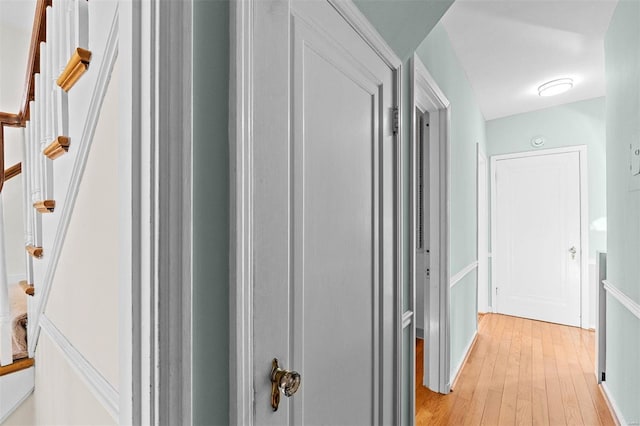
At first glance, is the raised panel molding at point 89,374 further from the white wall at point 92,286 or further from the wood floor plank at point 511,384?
the wood floor plank at point 511,384

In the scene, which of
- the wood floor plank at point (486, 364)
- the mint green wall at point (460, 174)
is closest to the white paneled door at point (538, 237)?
the wood floor plank at point (486, 364)

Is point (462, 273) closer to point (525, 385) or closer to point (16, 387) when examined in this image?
point (525, 385)

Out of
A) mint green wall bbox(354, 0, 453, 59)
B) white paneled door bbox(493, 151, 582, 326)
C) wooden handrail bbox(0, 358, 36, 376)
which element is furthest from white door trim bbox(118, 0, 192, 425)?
white paneled door bbox(493, 151, 582, 326)

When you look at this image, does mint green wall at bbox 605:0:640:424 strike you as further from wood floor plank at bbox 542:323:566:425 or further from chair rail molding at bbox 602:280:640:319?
wood floor plank at bbox 542:323:566:425

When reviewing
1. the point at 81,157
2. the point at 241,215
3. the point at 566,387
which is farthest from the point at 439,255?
the point at 81,157

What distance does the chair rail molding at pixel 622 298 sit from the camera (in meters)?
1.82

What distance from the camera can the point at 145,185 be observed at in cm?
53

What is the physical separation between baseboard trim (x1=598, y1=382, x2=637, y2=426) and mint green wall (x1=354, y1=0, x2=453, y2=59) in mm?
2418

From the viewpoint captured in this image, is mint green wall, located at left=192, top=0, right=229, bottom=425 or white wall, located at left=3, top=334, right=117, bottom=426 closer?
mint green wall, located at left=192, top=0, right=229, bottom=425

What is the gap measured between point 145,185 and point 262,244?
0.87 ft

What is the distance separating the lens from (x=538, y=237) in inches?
167

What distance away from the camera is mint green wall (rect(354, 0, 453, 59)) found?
127 centimetres

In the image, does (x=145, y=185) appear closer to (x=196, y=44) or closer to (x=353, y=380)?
(x=196, y=44)

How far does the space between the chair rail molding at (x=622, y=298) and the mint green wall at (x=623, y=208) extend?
1.2 inches
